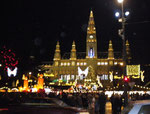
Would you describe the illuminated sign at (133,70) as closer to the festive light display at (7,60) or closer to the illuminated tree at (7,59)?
the festive light display at (7,60)

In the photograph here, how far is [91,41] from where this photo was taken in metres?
116

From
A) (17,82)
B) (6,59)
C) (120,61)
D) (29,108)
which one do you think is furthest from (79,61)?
(29,108)

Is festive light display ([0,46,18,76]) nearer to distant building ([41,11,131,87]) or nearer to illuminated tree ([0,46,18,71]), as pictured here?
illuminated tree ([0,46,18,71])

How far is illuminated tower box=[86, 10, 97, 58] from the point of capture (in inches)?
4523

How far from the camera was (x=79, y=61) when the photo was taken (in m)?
119

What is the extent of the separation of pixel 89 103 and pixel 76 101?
1910 millimetres

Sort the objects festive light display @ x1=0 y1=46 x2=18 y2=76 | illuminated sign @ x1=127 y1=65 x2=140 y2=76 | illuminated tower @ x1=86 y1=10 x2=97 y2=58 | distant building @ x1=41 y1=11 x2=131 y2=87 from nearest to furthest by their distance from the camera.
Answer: illuminated sign @ x1=127 y1=65 x2=140 y2=76
festive light display @ x1=0 y1=46 x2=18 y2=76
distant building @ x1=41 y1=11 x2=131 y2=87
illuminated tower @ x1=86 y1=10 x2=97 y2=58

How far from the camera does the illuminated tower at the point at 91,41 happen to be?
11488cm

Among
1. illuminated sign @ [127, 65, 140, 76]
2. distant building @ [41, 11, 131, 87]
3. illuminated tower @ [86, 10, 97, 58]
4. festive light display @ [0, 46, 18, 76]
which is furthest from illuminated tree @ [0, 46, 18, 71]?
illuminated tower @ [86, 10, 97, 58]

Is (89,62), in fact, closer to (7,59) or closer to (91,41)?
(91,41)

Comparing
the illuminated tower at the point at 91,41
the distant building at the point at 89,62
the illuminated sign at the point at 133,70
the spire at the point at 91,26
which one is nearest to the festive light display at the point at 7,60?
the illuminated sign at the point at 133,70

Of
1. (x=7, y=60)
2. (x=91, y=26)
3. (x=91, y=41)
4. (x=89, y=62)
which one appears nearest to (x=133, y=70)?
(x=7, y=60)

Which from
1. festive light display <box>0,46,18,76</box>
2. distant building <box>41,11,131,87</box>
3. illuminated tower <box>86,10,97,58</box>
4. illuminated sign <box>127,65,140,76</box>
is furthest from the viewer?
illuminated tower <box>86,10,97,58</box>

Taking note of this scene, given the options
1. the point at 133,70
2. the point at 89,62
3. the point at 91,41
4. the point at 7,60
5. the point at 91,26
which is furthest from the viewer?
the point at 91,26
